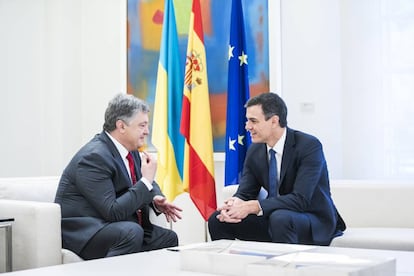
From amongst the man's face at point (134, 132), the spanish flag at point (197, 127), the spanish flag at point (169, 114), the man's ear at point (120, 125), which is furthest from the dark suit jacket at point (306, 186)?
the spanish flag at point (169, 114)

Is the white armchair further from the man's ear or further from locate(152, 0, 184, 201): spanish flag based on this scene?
locate(152, 0, 184, 201): spanish flag

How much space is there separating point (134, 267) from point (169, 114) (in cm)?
268

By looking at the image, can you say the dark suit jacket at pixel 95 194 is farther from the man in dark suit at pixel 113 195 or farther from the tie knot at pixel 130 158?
the tie knot at pixel 130 158

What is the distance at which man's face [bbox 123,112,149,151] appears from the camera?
11.3 feet

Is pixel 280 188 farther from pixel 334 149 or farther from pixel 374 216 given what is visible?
pixel 334 149

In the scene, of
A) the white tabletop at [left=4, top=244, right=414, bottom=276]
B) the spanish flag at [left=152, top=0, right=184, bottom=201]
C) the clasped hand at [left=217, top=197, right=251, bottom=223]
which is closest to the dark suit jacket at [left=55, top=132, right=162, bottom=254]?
the clasped hand at [left=217, top=197, right=251, bottom=223]

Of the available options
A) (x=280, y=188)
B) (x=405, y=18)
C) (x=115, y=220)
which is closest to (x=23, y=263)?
(x=115, y=220)

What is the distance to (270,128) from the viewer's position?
141 inches

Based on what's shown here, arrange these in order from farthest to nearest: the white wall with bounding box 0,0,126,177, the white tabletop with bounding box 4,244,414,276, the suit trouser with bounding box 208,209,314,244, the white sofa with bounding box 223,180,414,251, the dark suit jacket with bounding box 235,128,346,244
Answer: the white wall with bounding box 0,0,126,177 < the white sofa with bounding box 223,180,414,251 < the dark suit jacket with bounding box 235,128,346,244 < the suit trouser with bounding box 208,209,314,244 < the white tabletop with bounding box 4,244,414,276

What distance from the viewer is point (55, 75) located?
19.1 feet

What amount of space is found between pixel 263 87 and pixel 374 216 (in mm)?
1396

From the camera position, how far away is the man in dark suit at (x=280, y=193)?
336cm

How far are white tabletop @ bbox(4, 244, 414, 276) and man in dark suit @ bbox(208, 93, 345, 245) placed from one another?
814mm

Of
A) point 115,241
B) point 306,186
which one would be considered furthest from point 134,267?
point 306,186
